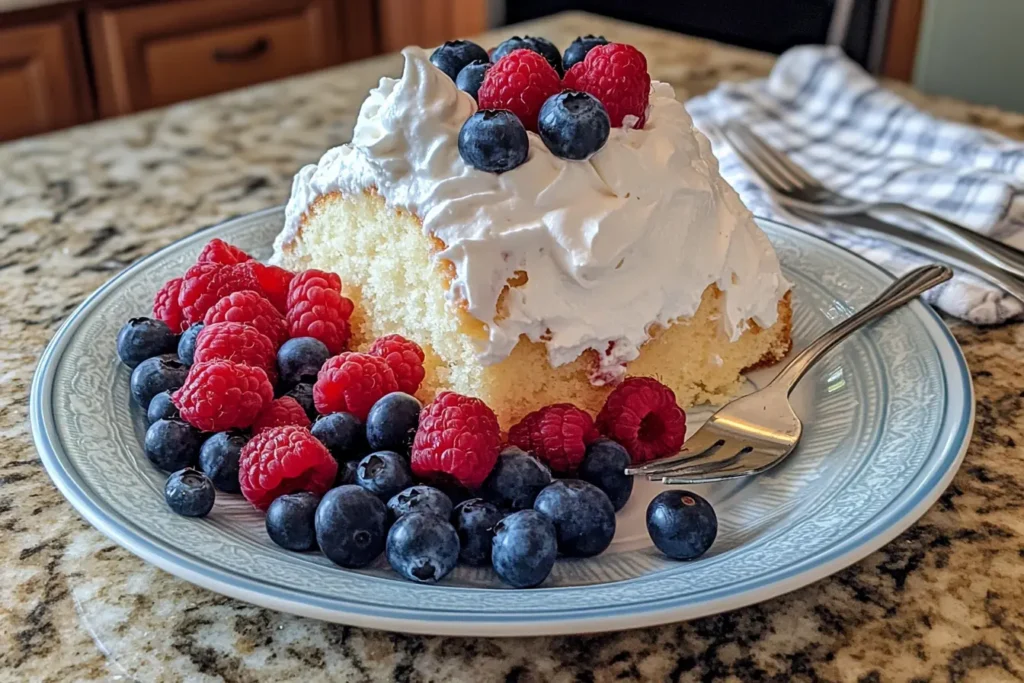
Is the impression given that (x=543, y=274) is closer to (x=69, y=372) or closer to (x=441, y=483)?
(x=441, y=483)

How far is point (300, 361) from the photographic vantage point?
3.82ft

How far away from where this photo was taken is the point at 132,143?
2.07m

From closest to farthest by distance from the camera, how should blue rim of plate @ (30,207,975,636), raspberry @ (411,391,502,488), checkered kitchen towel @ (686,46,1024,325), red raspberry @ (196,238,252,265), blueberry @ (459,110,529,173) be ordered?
blue rim of plate @ (30,207,975,636), raspberry @ (411,391,502,488), blueberry @ (459,110,529,173), red raspberry @ (196,238,252,265), checkered kitchen towel @ (686,46,1024,325)

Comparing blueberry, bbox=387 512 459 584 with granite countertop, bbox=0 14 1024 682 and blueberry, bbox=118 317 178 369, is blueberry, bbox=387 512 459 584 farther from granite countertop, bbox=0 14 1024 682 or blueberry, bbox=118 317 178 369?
blueberry, bbox=118 317 178 369

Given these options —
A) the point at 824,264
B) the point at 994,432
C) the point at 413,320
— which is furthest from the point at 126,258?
the point at 994,432

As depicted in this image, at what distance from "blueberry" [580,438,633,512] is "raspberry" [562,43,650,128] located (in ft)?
1.35

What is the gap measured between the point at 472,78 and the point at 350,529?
598mm

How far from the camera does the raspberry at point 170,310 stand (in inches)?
49.4

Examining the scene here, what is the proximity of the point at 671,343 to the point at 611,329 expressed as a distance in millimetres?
133

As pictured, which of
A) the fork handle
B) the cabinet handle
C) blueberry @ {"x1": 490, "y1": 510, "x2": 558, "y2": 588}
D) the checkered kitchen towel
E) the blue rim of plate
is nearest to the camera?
the blue rim of plate

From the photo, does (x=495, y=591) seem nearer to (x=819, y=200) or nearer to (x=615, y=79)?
(x=615, y=79)

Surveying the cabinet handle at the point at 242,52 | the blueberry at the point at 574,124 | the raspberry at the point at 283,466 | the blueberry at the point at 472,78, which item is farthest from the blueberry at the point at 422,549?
the cabinet handle at the point at 242,52

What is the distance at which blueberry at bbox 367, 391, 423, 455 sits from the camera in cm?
102

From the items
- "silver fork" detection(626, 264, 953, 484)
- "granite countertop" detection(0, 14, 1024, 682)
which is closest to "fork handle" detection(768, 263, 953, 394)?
"silver fork" detection(626, 264, 953, 484)
